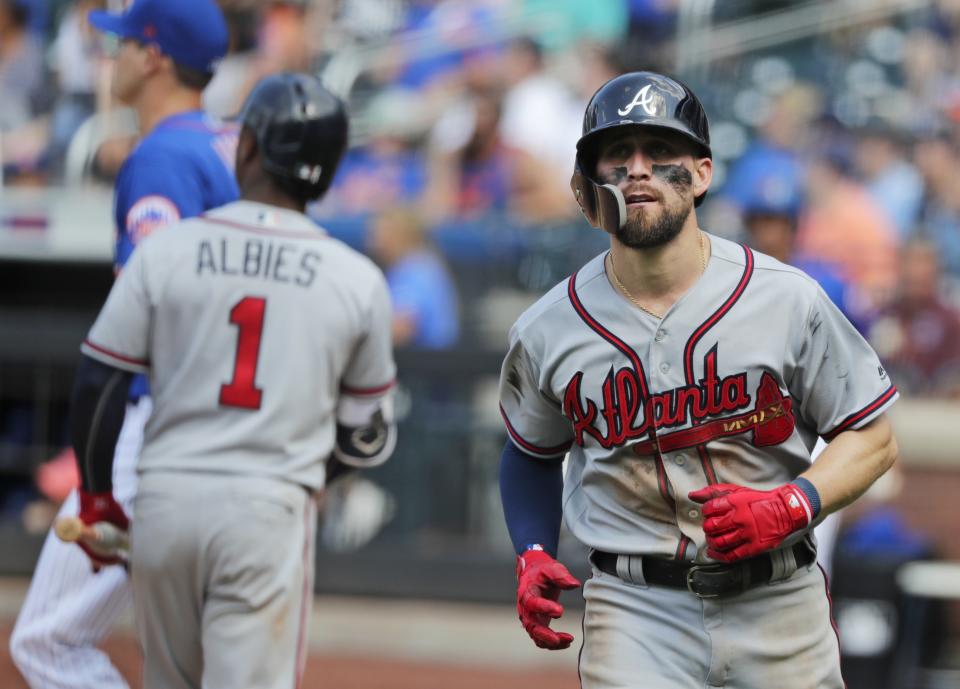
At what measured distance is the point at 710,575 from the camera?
10.4 ft

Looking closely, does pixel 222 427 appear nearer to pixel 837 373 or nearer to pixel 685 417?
pixel 685 417

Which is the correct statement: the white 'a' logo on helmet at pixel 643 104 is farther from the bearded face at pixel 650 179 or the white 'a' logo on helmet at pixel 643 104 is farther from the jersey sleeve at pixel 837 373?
the jersey sleeve at pixel 837 373

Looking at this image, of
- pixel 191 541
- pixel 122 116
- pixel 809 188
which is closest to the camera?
pixel 191 541

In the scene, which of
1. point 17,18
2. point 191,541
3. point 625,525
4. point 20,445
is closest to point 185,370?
point 191,541

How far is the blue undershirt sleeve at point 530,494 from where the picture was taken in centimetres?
352

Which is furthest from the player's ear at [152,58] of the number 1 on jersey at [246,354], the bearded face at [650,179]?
the bearded face at [650,179]

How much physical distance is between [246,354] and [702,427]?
3.92 ft

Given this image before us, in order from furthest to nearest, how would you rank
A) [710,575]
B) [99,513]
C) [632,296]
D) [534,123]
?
[534,123] < [99,513] < [632,296] < [710,575]

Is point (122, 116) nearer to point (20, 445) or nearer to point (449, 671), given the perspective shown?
point (20, 445)

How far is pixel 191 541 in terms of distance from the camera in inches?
145

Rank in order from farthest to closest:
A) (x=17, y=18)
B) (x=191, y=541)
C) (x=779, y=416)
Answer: (x=17, y=18), (x=191, y=541), (x=779, y=416)

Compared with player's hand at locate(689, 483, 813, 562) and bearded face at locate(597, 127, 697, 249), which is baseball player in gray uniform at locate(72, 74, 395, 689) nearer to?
bearded face at locate(597, 127, 697, 249)

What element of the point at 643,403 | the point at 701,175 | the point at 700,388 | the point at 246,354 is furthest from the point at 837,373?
the point at 246,354

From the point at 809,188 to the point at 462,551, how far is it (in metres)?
3.34
